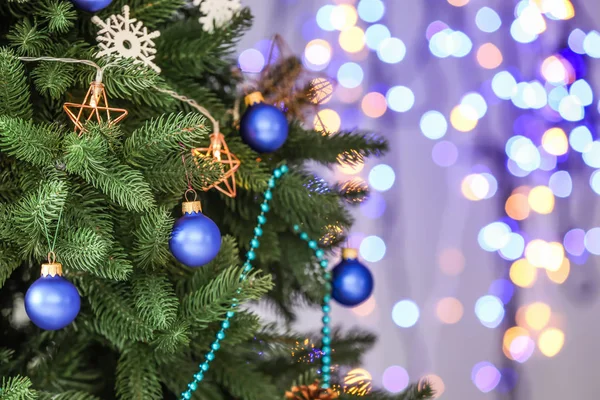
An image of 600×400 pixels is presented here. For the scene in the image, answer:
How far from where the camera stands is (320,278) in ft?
2.01

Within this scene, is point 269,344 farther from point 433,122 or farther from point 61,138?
point 433,122

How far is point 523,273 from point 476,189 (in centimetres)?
24

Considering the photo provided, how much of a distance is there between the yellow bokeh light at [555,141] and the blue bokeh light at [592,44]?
21 cm

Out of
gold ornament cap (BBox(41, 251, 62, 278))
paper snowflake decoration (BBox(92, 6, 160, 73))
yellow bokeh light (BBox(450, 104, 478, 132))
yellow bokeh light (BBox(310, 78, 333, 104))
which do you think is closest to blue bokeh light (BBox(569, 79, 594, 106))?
yellow bokeh light (BBox(450, 104, 478, 132))

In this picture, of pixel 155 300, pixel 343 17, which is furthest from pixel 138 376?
pixel 343 17

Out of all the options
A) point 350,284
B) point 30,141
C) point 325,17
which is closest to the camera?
point 30,141

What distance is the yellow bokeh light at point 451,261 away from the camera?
144cm

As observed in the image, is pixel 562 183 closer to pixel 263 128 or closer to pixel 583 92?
pixel 583 92

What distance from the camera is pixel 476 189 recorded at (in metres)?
1.44

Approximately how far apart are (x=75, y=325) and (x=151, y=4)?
0.27 metres

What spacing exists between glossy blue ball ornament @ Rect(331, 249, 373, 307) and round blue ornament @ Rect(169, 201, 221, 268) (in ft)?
0.71

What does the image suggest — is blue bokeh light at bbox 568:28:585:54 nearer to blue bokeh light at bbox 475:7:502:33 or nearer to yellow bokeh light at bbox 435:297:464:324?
blue bokeh light at bbox 475:7:502:33

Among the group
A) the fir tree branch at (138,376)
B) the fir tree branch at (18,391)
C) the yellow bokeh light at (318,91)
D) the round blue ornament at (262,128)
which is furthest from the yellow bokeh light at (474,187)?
the fir tree branch at (18,391)

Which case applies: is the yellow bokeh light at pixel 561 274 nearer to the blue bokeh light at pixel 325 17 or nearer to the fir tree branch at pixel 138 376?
the blue bokeh light at pixel 325 17
